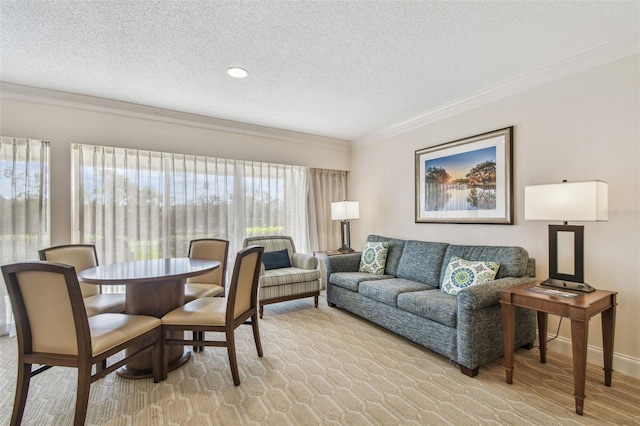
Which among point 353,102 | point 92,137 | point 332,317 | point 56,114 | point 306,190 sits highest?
point 353,102

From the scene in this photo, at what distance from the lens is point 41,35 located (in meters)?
2.14

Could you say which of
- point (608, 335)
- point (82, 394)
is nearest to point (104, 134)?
point (82, 394)

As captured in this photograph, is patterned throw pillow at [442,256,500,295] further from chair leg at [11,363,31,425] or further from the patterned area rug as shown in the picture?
chair leg at [11,363,31,425]

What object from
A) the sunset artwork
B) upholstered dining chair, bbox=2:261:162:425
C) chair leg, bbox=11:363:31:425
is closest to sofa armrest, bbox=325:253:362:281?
the sunset artwork

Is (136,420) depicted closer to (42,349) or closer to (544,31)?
(42,349)

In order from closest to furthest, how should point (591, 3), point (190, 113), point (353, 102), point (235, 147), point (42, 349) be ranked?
point (42, 349)
point (591, 3)
point (353, 102)
point (190, 113)
point (235, 147)

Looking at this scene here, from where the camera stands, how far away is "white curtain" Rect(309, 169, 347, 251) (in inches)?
195

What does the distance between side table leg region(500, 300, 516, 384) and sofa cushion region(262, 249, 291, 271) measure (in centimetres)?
265

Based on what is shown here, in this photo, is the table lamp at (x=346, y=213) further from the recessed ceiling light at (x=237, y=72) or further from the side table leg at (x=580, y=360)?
the side table leg at (x=580, y=360)

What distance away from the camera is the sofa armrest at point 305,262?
13.1 feet

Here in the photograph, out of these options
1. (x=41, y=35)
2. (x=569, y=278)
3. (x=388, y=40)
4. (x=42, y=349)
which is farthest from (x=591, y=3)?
(x=42, y=349)

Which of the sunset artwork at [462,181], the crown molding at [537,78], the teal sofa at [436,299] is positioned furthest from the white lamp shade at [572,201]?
the crown molding at [537,78]

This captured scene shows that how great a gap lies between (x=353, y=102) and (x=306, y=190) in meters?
1.80

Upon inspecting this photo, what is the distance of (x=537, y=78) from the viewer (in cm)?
273
